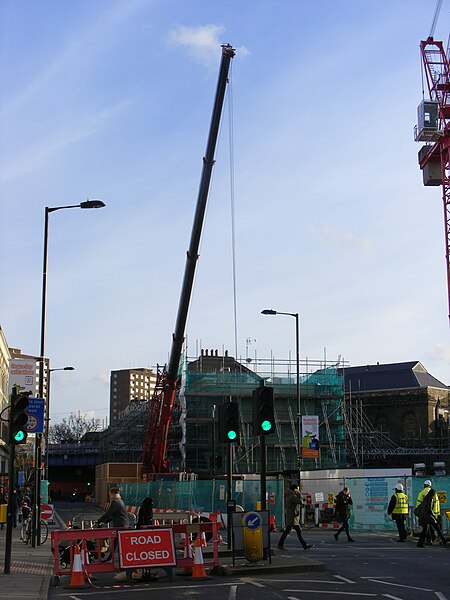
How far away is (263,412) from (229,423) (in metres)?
1.68

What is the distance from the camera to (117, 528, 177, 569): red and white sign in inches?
583

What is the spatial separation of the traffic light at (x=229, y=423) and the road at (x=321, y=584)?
9.22ft

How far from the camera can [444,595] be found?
12.8m

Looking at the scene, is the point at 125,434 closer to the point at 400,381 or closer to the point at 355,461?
the point at 355,461

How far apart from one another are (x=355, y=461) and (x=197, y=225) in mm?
41669

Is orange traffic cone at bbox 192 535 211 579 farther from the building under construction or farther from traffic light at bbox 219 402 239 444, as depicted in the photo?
the building under construction

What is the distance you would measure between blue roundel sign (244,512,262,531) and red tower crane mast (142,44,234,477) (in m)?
17.9

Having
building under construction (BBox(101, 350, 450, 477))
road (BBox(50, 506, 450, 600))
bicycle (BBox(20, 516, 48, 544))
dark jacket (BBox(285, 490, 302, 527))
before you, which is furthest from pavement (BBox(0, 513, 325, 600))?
building under construction (BBox(101, 350, 450, 477))

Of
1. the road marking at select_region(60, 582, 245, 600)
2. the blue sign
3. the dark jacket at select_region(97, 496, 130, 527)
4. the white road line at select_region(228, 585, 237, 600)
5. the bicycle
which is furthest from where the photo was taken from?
the bicycle

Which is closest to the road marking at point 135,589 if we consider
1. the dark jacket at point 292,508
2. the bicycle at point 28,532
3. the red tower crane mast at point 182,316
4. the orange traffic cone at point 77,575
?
the orange traffic cone at point 77,575

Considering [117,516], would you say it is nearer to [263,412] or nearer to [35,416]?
[263,412]

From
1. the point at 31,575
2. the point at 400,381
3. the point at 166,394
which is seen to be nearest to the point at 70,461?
the point at 400,381

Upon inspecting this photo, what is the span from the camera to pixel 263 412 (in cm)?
1755

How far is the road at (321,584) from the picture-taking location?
1308 centimetres
